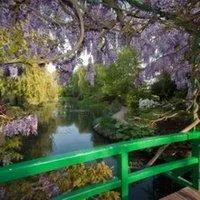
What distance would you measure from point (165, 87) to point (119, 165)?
17143mm

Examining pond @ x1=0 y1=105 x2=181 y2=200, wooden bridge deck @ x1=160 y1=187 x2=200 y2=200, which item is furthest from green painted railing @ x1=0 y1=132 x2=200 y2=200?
pond @ x1=0 y1=105 x2=181 y2=200

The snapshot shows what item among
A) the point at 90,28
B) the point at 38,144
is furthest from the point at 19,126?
the point at 38,144

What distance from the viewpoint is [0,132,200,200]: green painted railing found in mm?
2125

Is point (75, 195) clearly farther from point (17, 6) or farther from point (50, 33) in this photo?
point (50, 33)

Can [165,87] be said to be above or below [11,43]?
below

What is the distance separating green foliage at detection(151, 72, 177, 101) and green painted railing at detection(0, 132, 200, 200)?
15.5 m

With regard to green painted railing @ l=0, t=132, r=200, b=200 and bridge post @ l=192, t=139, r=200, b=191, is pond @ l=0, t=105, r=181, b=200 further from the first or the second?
green painted railing @ l=0, t=132, r=200, b=200

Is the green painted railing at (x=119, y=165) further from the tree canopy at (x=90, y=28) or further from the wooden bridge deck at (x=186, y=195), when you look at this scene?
the tree canopy at (x=90, y=28)

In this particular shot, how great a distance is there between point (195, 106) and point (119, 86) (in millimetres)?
24080

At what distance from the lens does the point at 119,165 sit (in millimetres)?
2846

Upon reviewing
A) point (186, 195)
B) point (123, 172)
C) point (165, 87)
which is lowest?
point (186, 195)

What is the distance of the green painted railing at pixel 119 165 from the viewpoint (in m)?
2.12

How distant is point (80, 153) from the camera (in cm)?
246

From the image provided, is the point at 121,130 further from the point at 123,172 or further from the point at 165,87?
the point at 123,172
